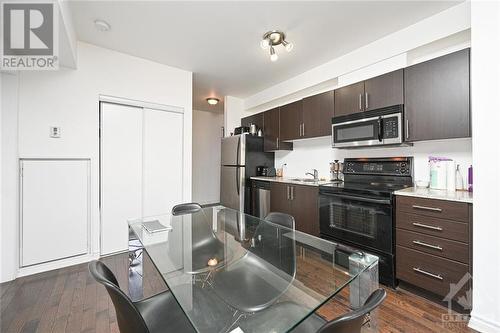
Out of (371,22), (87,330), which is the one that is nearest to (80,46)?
(87,330)

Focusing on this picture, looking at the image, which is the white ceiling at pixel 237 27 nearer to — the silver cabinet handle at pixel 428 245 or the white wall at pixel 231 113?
the white wall at pixel 231 113

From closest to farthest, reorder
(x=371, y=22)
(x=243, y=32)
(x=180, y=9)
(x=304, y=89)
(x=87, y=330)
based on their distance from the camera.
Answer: (x=87, y=330)
(x=180, y=9)
(x=371, y=22)
(x=243, y=32)
(x=304, y=89)

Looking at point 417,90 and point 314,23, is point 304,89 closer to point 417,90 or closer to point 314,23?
point 314,23

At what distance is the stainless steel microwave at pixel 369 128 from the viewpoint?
7.42 ft

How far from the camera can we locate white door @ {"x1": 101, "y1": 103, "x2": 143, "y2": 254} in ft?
9.22

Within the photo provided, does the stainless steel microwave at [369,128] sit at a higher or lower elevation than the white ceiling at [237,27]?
lower

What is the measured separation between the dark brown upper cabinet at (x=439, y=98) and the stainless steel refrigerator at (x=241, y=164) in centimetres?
240

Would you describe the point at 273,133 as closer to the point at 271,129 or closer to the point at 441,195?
the point at 271,129

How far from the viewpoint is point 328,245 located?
1438 millimetres

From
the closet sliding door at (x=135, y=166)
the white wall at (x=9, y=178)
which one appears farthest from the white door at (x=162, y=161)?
the white wall at (x=9, y=178)

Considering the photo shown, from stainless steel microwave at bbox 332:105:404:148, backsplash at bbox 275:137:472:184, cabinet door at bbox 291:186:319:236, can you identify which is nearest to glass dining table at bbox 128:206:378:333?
cabinet door at bbox 291:186:319:236

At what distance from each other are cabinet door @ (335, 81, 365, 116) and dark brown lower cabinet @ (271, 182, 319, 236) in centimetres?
105
